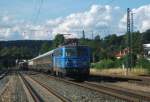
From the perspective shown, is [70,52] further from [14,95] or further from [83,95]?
[83,95]

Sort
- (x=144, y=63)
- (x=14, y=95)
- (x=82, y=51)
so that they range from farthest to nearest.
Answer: (x=144, y=63) < (x=82, y=51) < (x=14, y=95)

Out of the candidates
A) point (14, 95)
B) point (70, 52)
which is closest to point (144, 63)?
point (70, 52)

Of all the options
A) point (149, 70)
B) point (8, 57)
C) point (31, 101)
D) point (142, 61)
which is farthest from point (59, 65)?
point (8, 57)

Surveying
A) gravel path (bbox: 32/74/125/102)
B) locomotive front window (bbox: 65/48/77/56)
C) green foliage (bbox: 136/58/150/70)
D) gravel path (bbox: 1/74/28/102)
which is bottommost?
gravel path (bbox: 1/74/28/102)

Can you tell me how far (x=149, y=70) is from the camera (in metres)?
49.6

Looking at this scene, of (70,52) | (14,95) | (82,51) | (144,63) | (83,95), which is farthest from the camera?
(144,63)

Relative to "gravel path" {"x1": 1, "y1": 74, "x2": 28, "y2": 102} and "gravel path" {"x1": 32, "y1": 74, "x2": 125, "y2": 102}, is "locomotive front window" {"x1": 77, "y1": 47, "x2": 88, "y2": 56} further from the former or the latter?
"gravel path" {"x1": 32, "y1": 74, "x2": 125, "y2": 102}

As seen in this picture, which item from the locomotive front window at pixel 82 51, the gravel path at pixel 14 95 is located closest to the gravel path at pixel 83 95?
the gravel path at pixel 14 95

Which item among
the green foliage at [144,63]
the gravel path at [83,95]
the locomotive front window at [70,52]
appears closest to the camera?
the gravel path at [83,95]

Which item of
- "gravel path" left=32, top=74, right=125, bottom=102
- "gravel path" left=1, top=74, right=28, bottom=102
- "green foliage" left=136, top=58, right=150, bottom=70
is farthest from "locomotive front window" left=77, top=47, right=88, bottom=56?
"green foliage" left=136, top=58, right=150, bottom=70

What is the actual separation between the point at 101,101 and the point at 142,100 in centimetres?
171

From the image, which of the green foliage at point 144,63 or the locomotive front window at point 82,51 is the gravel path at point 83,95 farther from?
the green foliage at point 144,63

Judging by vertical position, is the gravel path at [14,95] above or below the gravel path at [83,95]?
below

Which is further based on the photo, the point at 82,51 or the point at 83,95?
the point at 82,51
